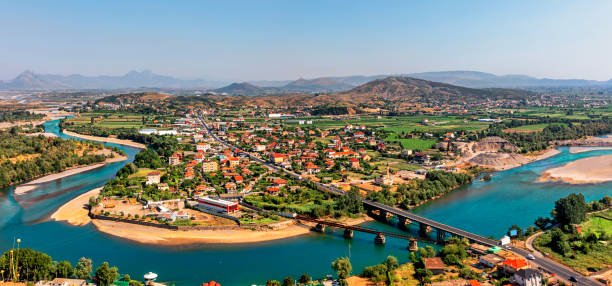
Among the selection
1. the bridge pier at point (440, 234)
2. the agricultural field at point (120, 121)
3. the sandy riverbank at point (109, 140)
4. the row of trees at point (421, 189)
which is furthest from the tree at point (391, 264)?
the agricultural field at point (120, 121)

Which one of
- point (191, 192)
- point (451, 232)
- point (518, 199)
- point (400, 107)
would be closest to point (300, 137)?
point (191, 192)

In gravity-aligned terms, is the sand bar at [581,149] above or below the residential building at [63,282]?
above

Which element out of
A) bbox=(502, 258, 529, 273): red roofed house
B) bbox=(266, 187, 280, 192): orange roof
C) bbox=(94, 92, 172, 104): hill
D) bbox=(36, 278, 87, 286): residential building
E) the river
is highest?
bbox=(94, 92, 172, 104): hill

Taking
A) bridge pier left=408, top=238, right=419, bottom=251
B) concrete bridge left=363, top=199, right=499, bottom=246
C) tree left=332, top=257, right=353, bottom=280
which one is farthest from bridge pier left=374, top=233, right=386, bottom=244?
tree left=332, top=257, right=353, bottom=280

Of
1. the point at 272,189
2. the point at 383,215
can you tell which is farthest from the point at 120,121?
the point at 383,215

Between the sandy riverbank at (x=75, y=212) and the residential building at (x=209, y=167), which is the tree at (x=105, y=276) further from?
the residential building at (x=209, y=167)

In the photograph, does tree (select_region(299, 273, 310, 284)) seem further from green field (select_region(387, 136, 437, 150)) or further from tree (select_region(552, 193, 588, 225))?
green field (select_region(387, 136, 437, 150))

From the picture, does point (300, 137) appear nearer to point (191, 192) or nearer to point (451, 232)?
point (191, 192)
